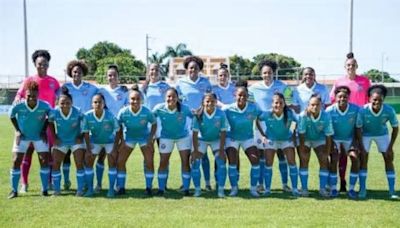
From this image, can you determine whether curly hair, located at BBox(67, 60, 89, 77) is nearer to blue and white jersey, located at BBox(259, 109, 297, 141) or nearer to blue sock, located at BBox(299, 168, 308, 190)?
blue and white jersey, located at BBox(259, 109, 297, 141)

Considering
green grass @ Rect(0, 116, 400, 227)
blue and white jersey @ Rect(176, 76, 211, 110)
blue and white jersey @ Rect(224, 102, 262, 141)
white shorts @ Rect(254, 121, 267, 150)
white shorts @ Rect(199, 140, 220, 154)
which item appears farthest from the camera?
blue and white jersey @ Rect(176, 76, 211, 110)

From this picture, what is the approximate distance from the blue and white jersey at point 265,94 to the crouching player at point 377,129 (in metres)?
1.28

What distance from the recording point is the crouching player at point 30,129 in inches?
295

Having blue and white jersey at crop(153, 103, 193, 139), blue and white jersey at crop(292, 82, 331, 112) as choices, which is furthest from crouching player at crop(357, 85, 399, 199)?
blue and white jersey at crop(153, 103, 193, 139)

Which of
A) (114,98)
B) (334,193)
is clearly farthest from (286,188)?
(114,98)

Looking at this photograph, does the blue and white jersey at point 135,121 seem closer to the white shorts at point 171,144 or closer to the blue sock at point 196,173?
the white shorts at point 171,144

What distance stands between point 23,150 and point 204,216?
3.03 m

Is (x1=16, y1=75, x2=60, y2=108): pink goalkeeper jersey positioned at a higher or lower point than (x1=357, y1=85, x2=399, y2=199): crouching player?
higher

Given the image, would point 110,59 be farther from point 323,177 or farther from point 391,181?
point 391,181

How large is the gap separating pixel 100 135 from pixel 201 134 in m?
1.46

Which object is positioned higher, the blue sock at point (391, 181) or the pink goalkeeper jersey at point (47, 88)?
the pink goalkeeper jersey at point (47, 88)

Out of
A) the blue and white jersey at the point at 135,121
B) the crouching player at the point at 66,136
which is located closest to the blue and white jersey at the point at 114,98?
the blue and white jersey at the point at 135,121

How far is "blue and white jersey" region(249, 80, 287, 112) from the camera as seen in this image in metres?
8.00

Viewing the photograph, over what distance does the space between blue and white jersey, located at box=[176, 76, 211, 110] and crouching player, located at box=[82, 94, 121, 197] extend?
1.22m
